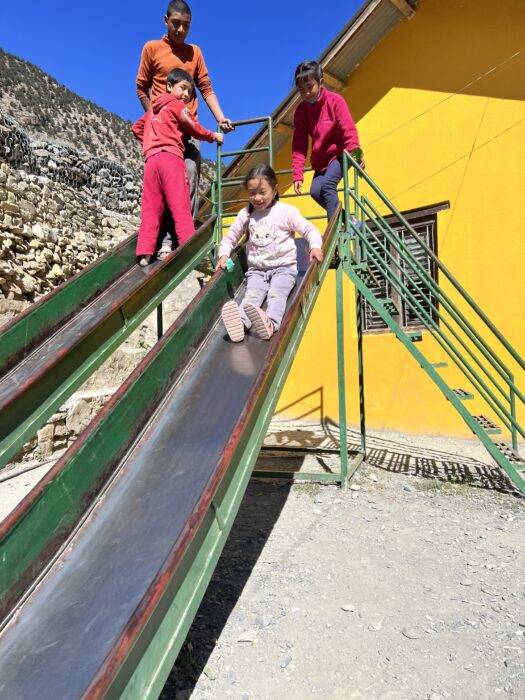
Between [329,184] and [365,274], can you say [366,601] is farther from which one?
[329,184]

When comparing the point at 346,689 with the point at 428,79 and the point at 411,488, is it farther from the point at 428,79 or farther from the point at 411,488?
the point at 428,79

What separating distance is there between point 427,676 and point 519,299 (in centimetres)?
520

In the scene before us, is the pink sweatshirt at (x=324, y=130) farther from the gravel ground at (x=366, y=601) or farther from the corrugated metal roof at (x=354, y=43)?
the gravel ground at (x=366, y=601)

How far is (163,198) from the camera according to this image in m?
4.50

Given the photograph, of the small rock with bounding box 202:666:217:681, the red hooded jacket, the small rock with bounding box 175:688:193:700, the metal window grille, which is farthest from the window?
the small rock with bounding box 175:688:193:700

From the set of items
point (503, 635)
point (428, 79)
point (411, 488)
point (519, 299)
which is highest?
point (428, 79)

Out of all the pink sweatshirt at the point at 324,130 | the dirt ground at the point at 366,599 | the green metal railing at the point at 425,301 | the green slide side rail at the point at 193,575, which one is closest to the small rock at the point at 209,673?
the dirt ground at the point at 366,599

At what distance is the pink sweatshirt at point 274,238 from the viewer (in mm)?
4023

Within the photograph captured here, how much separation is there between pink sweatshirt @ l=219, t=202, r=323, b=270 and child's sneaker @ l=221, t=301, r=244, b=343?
787 mm

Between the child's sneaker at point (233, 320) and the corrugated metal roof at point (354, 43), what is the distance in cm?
566

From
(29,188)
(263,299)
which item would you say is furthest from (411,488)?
(29,188)

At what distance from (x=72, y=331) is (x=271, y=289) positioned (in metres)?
1.47

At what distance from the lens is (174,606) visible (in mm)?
1659

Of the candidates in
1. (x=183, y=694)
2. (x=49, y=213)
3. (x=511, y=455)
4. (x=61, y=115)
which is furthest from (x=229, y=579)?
(x=61, y=115)
